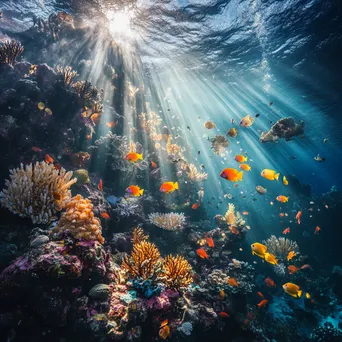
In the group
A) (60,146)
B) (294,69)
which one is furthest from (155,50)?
(60,146)

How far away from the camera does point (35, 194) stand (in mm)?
4391

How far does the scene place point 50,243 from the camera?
12.3ft

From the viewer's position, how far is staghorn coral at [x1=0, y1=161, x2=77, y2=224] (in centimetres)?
428

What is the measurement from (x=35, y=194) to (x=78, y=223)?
1.06 metres

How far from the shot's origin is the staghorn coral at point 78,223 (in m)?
4.37

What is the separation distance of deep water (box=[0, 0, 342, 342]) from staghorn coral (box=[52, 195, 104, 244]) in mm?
29

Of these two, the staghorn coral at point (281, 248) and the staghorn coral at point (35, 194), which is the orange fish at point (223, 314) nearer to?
the staghorn coral at point (35, 194)

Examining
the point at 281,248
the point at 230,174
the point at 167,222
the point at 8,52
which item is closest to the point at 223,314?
the point at 230,174

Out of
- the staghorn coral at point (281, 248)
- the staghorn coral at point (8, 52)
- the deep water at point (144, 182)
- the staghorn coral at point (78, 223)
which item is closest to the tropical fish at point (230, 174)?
the deep water at point (144, 182)

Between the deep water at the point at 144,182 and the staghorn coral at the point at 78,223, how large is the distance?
0.03m

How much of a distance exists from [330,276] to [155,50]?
79.2 ft

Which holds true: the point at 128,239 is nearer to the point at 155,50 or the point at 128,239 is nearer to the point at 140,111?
the point at 140,111

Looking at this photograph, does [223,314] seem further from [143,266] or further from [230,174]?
[230,174]

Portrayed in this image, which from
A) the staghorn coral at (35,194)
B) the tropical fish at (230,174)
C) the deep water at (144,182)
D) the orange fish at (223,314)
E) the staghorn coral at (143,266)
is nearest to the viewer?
the deep water at (144,182)
